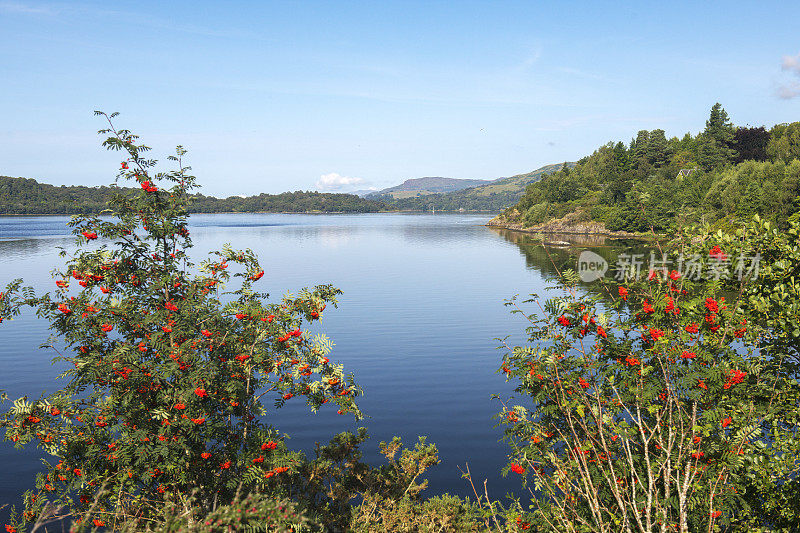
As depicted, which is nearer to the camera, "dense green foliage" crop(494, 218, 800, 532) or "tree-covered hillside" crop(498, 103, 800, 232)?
"dense green foliage" crop(494, 218, 800, 532)

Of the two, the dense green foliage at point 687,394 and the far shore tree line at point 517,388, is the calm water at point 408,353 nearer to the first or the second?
the dense green foliage at point 687,394

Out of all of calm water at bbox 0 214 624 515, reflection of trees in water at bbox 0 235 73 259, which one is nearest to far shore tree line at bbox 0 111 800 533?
calm water at bbox 0 214 624 515

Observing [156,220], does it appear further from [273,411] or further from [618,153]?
[618,153]

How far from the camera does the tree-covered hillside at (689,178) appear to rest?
3334 inches

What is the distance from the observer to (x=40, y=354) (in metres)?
30.3

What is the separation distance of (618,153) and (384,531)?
615 feet

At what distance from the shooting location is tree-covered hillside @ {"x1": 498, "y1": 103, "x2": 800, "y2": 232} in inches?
3334

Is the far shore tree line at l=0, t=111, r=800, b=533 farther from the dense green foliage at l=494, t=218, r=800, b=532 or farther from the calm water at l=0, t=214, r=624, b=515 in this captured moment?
the calm water at l=0, t=214, r=624, b=515

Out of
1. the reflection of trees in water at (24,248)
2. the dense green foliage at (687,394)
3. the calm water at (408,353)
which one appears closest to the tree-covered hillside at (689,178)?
the calm water at (408,353)

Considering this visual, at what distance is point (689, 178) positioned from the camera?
12438 centimetres

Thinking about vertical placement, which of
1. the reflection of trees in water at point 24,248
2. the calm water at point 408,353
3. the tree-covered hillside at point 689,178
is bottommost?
the calm water at point 408,353

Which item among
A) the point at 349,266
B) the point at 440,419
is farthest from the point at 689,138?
the point at 440,419

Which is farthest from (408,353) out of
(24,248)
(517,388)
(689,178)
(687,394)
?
(689,178)

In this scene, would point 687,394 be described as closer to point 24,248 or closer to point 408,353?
point 408,353
